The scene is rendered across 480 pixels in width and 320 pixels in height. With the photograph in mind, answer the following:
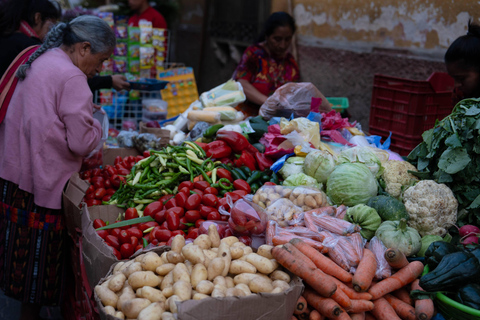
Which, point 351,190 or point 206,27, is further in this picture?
point 206,27

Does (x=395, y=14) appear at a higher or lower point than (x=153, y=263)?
higher

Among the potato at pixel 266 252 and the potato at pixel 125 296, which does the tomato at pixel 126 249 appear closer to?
the potato at pixel 125 296

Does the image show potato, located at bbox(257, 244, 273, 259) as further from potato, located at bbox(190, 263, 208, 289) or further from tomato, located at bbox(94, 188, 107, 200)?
tomato, located at bbox(94, 188, 107, 200)

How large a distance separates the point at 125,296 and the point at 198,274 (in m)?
0.36

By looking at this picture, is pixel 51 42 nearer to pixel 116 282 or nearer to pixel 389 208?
pixel 116 282

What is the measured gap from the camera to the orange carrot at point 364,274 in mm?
2371

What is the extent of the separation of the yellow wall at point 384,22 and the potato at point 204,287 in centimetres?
462

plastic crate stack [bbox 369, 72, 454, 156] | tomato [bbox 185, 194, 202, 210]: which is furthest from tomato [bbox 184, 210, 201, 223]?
plastic crate stack [bbox 369, 72, 454, 156]

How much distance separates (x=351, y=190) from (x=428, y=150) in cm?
74

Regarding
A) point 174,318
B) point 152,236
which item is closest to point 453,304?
point 174,318

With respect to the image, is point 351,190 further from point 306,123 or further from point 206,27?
point 206,27

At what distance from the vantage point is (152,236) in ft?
10.1

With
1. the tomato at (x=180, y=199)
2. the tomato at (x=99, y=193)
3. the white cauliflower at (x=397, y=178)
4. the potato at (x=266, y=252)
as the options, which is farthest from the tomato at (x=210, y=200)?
the white cauliflower at (x=397, y=178)

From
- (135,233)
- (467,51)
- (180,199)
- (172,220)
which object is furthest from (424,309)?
(467,51)
